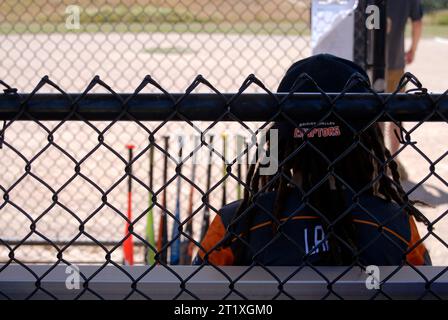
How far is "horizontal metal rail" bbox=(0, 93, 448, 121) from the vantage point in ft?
6.04

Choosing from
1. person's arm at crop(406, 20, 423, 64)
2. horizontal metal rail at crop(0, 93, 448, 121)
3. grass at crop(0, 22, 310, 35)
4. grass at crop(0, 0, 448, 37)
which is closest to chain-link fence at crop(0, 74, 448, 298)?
horizontal metal rail at crop(0, 93, 448, 121)

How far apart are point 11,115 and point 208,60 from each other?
1467cm

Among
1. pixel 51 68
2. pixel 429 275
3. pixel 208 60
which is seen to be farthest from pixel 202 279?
pixel 208 60

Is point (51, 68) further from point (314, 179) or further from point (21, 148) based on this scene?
point (314, 179)

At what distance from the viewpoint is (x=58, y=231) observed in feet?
19.0

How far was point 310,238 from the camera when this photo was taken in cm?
214

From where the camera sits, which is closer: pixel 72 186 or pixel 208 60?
pixel 72 186

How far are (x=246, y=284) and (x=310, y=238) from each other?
23cm

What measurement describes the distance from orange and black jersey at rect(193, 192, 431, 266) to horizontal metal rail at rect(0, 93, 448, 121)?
320 mm

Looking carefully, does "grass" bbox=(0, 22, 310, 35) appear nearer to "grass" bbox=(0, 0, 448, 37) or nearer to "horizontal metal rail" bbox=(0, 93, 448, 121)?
"grass" bbox=(0, 0, 448, 37)

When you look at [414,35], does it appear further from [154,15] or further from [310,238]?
[154,15]

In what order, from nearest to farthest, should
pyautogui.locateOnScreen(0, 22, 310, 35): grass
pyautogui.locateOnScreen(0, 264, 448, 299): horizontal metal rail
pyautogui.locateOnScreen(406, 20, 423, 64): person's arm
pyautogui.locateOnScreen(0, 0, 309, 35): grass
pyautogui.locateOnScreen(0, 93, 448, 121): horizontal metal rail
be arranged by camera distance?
1. pyautogui.locateOnScreen(0, 93, 448, 121): horizontal metal rail
2. pyautogui.locateOnScreen(0, 264, 448, 299): horizontal metal rail
3. pyautogui.locateOnScreen(406, 20, 423, 64): person's arm
4. pyautogui.locateOnScreen(0, 0, 309, 35): grass
5. pyautogui.locateOnScreen(0, 22, 310, 35): grass

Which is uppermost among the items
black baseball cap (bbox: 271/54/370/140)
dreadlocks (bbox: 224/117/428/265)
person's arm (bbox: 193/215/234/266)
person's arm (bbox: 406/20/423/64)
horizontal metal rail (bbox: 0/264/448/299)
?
person's arm (bbox: 406/20/423/64)

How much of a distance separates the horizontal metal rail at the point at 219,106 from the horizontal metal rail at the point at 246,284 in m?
0.47
